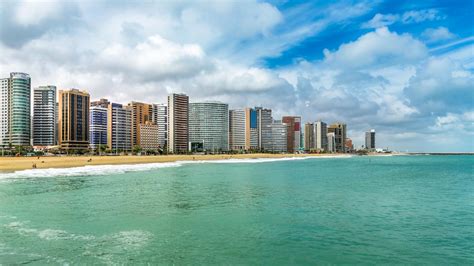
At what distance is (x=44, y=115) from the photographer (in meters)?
182

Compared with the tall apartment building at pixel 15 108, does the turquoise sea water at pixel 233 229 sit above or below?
below

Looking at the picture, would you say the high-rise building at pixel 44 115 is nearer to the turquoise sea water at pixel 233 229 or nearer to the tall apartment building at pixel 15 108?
the tall apartment building at pixel 15 108

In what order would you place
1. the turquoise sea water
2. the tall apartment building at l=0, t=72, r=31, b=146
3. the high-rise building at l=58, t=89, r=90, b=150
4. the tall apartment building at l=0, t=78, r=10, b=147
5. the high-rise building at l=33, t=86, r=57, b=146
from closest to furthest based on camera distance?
the turquoise sea water
the tall apartment building at l=0, t=72, r=31, b=146
the tall apartment building at l=0, t=78, r=10, b=147
the high-rise building at l=58, t=89, r=90, b=150
the high-rise building at l=33, t=86, r=57, b=146

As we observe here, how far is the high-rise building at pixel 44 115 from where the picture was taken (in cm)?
18225

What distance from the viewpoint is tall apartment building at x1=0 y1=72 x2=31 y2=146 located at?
167 metres

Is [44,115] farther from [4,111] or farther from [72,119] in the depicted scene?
[4,111]

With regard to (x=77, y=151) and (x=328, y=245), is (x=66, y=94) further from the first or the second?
(x=328, y=245)

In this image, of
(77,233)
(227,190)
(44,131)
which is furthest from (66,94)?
(77,233)

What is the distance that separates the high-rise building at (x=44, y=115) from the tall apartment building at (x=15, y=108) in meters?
8.96

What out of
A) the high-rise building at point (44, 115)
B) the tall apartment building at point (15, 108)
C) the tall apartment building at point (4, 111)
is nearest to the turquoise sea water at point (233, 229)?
the tall apartment building at point (15, 108)

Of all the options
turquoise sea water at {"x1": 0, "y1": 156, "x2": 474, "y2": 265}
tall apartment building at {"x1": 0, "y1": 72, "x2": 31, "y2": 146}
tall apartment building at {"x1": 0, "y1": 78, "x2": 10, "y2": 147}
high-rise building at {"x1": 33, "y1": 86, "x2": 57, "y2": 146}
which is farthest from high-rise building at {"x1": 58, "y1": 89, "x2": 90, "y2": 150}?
turquoise sea water at {"x1": 0, "y1": 156, "x2": 474, "y2": 265}

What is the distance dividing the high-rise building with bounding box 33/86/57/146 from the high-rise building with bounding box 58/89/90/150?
6.26 m

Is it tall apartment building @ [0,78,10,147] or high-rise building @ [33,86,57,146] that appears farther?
high-rise building @ [33,86,57,146]

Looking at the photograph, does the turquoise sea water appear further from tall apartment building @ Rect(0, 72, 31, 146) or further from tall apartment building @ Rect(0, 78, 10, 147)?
tall apartment building @ Rect(0, 78, 10, 147)
